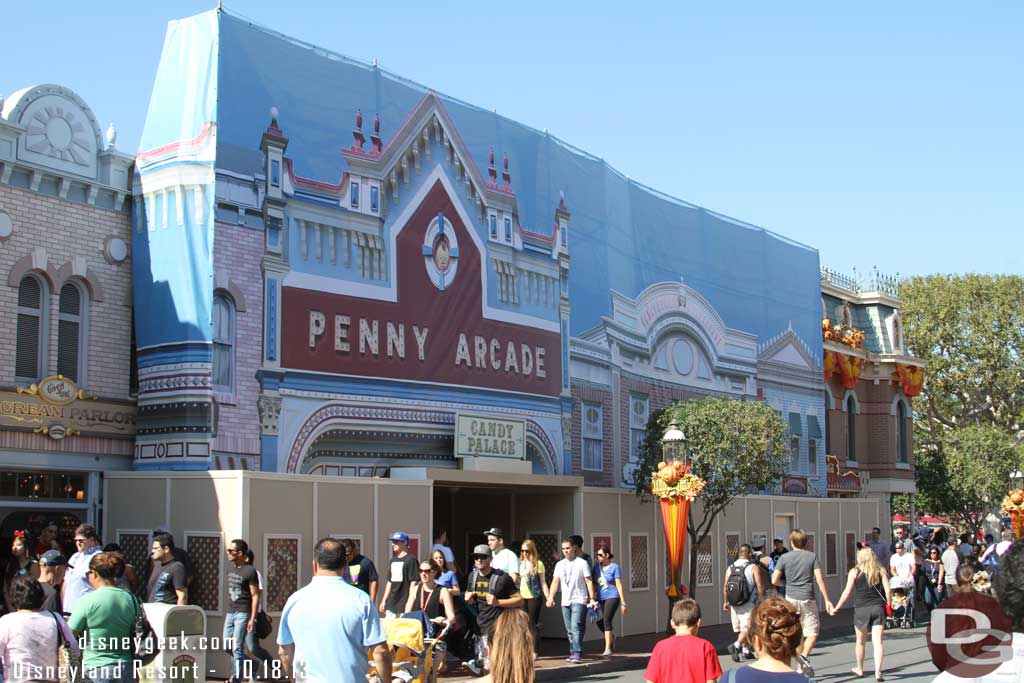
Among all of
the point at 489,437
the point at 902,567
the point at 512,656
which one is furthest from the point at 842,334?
the point at 512,656

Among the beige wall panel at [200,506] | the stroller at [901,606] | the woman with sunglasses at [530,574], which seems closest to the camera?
the beige wall panel at [200,506]

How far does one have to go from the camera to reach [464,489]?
2120cm

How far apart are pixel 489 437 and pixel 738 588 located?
22.1ft

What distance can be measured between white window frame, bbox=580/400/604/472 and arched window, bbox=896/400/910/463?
697 inches

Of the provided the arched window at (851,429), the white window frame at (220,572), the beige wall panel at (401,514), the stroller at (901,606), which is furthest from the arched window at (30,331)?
the arched window at (851,429)

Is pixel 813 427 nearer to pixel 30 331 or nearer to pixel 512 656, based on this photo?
pixel 30 331

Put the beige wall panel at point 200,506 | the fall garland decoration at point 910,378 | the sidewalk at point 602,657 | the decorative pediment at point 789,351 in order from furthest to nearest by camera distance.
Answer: the fall garland decoration at point 910,378, the decorative pediment at point 789,351, the sidewalk at point 602,657, the beige wall panel at point 200,506

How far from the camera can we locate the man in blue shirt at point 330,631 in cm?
702

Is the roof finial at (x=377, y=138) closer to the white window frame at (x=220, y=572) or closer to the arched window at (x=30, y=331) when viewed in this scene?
the arched window at (x=30, y=331)

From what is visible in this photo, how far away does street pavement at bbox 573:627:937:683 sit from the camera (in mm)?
15528

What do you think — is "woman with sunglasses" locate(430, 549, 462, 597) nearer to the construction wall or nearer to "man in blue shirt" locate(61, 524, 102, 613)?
the construction wall

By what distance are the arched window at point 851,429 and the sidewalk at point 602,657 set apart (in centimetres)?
1366

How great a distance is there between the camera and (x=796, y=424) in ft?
106

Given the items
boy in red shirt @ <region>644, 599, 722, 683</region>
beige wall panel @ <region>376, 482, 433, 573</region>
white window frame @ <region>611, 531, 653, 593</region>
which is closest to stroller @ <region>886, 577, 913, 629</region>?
white window frame @ <region>611, 531, 653, 593</region>
